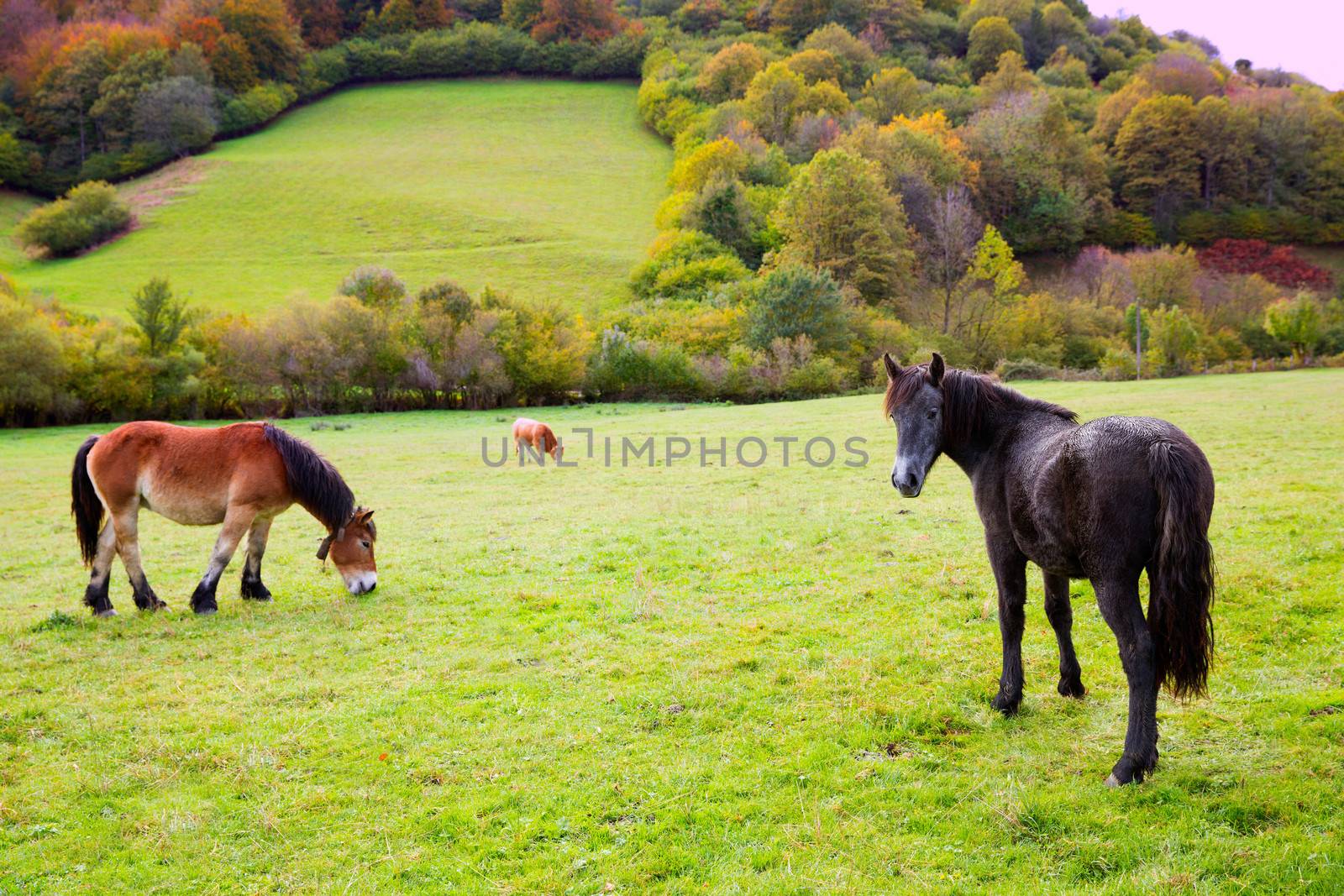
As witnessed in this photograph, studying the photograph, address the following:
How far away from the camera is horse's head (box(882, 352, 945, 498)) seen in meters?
5.61

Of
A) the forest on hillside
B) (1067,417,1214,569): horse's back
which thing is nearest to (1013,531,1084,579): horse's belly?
(1067,417,1214,569): horse's back

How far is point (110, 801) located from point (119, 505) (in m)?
5.06

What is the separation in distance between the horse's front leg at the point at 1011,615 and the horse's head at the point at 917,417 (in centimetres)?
73

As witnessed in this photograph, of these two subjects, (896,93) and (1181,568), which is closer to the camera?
(1181,568)

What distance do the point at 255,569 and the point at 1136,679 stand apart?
904cm

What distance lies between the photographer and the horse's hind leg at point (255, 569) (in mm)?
9383

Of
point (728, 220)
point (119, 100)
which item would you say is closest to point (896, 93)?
point (728, 220)

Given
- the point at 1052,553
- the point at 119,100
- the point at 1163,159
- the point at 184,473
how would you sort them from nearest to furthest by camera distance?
1. the point at 1052,553
2. the point at 184,473
3. the point at 1163,159
4. the point at 119,100

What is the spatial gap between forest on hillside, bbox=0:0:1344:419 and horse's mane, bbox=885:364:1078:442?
36404 mm

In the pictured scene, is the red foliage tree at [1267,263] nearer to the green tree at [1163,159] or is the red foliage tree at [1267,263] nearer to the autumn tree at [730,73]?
the green tree at [1163,159]

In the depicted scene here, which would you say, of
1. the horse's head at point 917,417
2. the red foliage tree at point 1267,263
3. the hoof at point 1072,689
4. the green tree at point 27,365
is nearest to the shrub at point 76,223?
the green tree at point 27,365

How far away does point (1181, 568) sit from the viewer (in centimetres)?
432

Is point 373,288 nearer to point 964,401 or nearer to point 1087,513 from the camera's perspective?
point 964,401

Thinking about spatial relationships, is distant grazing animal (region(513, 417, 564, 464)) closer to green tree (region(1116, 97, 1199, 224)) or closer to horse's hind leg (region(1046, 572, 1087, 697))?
horse's hind leg (region(1046, 572, 1087, 697))
